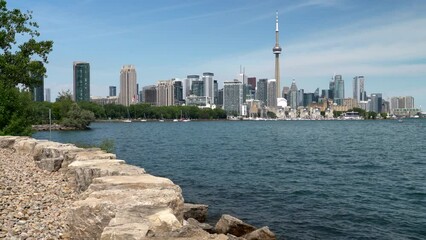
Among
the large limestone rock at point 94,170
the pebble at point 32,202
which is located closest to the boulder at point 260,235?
the large limestone rock at point 94,170

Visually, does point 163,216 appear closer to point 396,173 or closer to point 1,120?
point 1,120

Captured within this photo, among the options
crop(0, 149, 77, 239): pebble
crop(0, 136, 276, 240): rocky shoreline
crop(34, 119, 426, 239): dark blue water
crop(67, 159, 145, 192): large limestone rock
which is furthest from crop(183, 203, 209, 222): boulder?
crop(67, 159, 145, 192): large limestone rock

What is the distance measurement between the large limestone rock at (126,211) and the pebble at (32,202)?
93cm

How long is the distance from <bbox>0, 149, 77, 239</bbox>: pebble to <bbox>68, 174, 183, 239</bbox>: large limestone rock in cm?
93

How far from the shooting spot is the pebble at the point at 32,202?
7.79 meters

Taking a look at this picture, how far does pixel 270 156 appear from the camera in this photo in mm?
43188

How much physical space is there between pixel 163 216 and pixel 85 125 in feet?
389

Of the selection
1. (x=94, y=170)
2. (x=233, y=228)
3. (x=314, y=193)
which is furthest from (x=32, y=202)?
(x=314, y=193)

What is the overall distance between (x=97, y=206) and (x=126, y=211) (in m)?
0.70

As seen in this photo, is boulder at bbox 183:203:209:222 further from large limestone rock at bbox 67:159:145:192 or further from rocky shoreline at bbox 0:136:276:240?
large limestone rock at bbox 67:159:145:192

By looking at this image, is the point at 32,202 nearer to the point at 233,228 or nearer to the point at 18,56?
the point at 233,228

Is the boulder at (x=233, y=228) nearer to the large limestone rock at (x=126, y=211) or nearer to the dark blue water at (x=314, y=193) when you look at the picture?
the dark blue water at (x=314, y=193)

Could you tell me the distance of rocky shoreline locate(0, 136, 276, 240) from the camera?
19.3ft

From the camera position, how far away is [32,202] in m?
9.89
